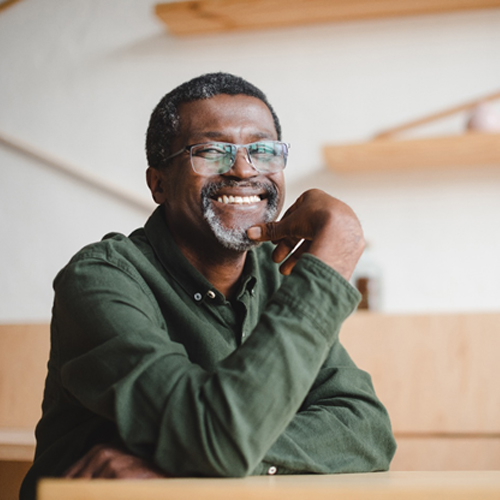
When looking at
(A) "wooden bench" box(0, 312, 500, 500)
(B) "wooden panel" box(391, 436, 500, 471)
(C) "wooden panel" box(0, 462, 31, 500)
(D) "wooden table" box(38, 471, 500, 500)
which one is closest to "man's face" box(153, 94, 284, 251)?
(D) "wooden table" box(38, 471, 500, 500)

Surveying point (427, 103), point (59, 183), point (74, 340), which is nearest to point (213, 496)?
→ point (74, 340)

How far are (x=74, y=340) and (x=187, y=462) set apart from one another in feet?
1.02

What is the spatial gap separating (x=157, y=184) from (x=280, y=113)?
1.37m

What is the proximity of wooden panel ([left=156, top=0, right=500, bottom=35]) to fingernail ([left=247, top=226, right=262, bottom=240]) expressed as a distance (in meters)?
1.60

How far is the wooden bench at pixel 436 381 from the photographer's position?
224 cm

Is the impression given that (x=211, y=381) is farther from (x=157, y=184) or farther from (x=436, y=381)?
(x=436, y=381)

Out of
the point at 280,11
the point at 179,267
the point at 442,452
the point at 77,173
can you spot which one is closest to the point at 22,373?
the point at 77,173

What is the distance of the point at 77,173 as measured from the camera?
2912 millimetres

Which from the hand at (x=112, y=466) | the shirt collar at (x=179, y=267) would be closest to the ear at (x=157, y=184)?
the shirt collar at (x=179, y=267)

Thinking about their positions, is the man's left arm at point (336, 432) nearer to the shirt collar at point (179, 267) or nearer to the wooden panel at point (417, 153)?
the shirt collar at point (179, 267)

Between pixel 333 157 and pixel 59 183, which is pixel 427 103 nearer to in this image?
pixel 333 157

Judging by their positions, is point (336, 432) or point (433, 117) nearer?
point (336, 432)

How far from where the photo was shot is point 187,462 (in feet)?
2.86

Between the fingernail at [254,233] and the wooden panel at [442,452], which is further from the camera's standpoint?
the wooden panel at [442,452]
